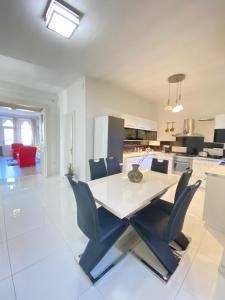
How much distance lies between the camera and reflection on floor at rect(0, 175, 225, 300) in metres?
1.30

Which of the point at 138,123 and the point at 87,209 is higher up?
the point at 138,123

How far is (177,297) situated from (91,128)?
3.20 metres

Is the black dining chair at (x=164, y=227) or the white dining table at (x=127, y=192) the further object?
the white dining table at (x=127, y=192)

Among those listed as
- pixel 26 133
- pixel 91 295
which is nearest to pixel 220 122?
pixel 91 295

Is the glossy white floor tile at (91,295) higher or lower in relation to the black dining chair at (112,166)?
lower

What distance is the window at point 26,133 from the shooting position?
30.9 ft

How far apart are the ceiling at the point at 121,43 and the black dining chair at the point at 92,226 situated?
6.42 feet

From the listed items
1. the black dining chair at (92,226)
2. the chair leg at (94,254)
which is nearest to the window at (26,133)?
the black dining chair at (92,226)

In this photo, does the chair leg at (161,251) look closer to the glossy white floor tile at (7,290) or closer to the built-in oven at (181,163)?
the glossy white floor tile at (7,290)

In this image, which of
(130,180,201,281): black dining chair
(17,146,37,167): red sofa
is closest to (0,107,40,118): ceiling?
(17,146,37,167): red sofa

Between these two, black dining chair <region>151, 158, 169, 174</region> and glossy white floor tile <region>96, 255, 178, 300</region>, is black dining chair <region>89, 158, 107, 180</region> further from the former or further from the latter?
glossy white floor tile <region>96, 255, 178, 300</region>

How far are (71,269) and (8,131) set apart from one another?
10001 millimetres

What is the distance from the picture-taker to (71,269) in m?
1.51

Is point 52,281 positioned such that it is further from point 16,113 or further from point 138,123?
point 16,113
